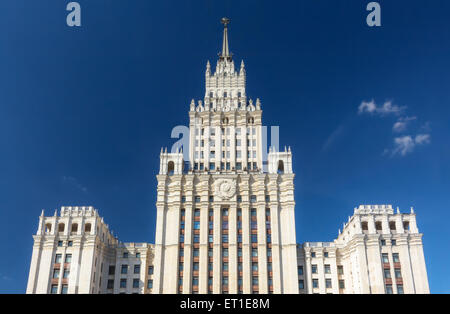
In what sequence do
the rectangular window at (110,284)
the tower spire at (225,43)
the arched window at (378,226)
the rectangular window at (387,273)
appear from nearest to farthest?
the rectangular window at (387,273)
the arched window at (378,226)
the rectangular window at (110,284)
the tower spire at (225,43)

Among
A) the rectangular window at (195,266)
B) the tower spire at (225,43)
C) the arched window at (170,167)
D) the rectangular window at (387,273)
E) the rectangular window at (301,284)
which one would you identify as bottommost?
the rectangular window at (301,284)

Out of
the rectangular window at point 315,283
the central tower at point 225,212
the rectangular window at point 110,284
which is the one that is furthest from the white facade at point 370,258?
the rectangular window at point 110,284

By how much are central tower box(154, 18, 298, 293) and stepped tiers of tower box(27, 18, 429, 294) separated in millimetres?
212

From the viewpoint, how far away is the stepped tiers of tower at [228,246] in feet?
262

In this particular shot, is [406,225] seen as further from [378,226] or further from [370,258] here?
[370,258]

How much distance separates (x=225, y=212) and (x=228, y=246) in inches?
306

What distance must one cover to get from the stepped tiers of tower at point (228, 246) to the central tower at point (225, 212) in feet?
0.70

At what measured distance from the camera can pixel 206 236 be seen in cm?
8500

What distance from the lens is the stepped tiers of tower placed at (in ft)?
262

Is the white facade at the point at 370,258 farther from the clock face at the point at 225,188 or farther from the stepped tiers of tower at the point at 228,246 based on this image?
the clock face at the point at 225,188

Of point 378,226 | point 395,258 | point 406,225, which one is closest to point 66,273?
point 378,226

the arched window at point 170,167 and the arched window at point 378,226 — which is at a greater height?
the arched window at point 170,167
